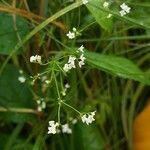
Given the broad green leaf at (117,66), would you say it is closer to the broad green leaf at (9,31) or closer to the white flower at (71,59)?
the white flower at (71,59)

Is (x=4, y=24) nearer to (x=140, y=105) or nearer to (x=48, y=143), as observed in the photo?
(x=48, y=143)

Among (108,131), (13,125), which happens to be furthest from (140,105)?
(13,125)

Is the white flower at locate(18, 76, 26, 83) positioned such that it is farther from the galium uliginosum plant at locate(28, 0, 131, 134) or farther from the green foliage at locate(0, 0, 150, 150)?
the galium uliginosum plant at locate(28, 0, 131, 134)

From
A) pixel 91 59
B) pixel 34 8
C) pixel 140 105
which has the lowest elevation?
pixel 91 59

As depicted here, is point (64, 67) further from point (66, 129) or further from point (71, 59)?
point (66, 129)

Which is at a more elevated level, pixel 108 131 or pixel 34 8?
pixel 34 8

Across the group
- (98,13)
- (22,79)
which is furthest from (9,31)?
(98,13)
